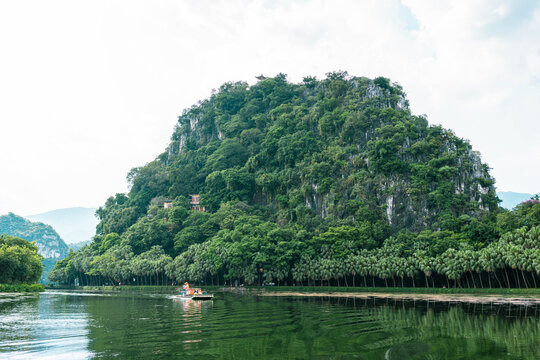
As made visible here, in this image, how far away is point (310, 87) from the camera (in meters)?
125

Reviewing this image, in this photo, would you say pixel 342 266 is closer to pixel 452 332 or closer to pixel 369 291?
pixel 369 291

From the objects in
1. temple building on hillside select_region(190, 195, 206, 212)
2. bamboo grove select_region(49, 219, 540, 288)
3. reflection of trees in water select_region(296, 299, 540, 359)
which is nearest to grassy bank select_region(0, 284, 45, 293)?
bamboo grove select_region(49, 219, 540, 288)

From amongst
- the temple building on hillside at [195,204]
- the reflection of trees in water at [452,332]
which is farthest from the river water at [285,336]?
the temple building on hillside at [195,204]

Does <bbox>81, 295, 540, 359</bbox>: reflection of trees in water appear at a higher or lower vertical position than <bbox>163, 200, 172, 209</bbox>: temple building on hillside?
lower

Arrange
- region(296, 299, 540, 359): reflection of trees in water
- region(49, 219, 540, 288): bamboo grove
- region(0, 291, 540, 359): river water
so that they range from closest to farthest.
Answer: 1. region(0, 291, 540, 359): river water
2. region(296, 299, 540, 359): reflection of trees in water
3. region(49, 219, 540, 288): bamboo grove

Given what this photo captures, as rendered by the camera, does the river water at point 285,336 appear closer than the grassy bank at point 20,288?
Yes

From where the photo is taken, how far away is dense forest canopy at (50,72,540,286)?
203ft

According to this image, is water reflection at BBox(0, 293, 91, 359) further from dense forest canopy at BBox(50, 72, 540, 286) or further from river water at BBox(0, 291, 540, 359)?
dense forest canopy at BBox(50, 72, 540, 286)

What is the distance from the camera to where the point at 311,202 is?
8775cm

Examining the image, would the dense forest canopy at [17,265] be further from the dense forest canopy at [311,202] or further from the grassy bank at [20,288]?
the dense forest canopy at [311,202]

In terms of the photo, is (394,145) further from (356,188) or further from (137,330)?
(137,330)

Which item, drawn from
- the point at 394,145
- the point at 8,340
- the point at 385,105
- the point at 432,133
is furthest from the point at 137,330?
the point at 385,105

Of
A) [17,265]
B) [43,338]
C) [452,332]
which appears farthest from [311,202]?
[43,338]

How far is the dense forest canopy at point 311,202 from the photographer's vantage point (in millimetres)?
61969
